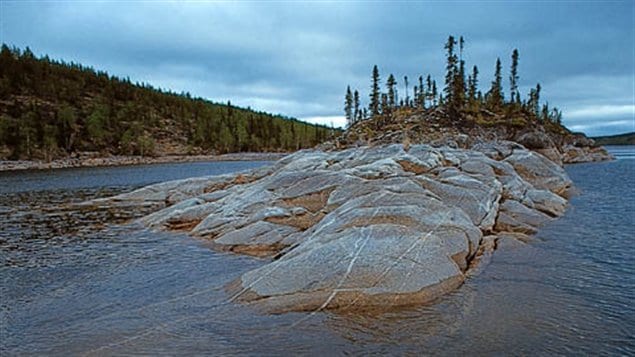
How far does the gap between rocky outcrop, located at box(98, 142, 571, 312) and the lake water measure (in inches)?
29.3

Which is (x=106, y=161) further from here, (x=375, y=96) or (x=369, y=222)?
(x=369, y=222)

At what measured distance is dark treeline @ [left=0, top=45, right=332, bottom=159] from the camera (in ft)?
383

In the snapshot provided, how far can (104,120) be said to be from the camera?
135625 mm

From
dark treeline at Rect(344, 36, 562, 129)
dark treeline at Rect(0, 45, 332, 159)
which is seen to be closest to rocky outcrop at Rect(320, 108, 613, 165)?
dark treeline at Rect(344, 36, 562, 129)

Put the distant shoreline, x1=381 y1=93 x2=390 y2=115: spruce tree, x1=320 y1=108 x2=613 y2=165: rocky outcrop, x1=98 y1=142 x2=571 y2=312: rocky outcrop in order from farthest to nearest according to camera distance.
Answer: x1=381 y1=93 x2=390 y2=115: spruce tree < the distant shoreline < x1=320 y1=108 x2=613 y2=165: rocky outcrop < x1=98 y1=142 x2=571 y2=312: rocky outcrop

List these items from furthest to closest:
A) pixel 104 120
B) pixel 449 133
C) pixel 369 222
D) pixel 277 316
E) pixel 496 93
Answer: pixel 104 120 < pixel 496 93 < pixel 449 133 < pixel 369 222 < pixel 277 316

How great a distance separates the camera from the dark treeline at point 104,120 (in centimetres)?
11686

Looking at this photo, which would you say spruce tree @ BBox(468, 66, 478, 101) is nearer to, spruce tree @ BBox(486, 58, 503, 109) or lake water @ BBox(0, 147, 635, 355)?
spruce tree @ BBox(486, 58, 503, 109)

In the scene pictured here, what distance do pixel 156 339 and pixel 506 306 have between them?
8.18 metres

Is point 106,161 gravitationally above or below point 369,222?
above

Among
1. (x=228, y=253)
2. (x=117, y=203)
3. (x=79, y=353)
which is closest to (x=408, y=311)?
(x=79, y=353)

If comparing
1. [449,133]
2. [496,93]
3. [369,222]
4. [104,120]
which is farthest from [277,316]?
[104,120]

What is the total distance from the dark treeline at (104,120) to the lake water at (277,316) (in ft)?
342

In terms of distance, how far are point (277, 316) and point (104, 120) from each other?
140075 mm
